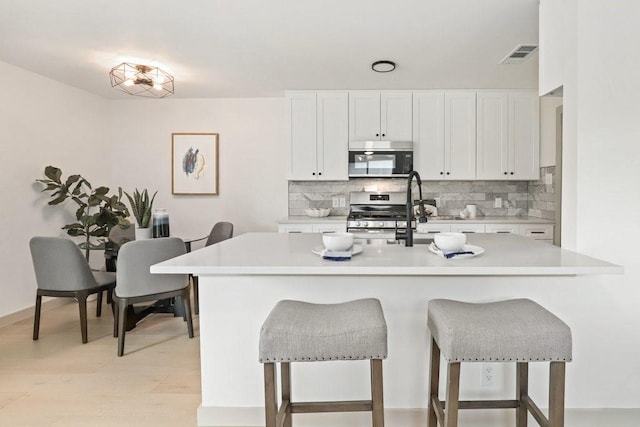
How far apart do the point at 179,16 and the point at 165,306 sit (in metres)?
2.48

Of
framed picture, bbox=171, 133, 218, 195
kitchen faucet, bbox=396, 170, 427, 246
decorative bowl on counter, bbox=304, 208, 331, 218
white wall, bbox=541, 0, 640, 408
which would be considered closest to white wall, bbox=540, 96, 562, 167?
decorative bowl on counter, bbox=304, 208, 331, 218

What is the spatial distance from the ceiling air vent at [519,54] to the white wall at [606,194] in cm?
124

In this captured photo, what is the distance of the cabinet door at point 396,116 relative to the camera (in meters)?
4.56

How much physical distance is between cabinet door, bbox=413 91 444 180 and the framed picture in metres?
2.32

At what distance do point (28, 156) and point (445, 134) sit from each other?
4.11 m

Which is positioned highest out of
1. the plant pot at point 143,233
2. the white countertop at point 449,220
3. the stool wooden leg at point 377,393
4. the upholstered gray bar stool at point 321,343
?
the white countertop at point 449,220

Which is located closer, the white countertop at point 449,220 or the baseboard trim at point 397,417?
the baseboard trim at point 397,417

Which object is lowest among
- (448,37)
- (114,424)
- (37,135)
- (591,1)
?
(114,424)

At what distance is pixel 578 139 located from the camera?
1.96m

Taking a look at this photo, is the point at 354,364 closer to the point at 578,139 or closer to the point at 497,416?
the point at 497,416

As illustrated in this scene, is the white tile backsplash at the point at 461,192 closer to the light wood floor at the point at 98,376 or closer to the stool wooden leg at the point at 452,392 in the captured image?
the light wood floor at the point at 98,376

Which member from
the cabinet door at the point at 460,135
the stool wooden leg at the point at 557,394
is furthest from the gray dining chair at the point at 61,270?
the cabinet door at the point at 460,135

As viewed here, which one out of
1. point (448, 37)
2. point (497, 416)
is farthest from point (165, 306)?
point (448, 37)

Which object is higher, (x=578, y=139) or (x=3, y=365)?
(x=578, y=139)
